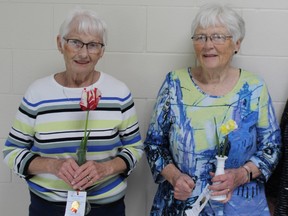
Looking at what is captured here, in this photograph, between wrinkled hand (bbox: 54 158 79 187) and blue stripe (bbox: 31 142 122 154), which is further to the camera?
→ blue stripe (bbox: 31 142 122 154)

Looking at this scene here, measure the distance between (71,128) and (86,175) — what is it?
0.21 meters

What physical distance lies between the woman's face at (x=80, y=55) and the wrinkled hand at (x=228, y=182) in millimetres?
650

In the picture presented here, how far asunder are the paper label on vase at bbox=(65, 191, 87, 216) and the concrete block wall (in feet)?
2.28

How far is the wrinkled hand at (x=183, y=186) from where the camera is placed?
5.35 ft

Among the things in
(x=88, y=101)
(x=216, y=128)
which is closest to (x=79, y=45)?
(x=88, y=101)

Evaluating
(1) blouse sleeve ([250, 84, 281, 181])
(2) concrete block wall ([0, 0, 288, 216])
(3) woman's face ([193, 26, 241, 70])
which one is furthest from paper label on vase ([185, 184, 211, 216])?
(2) concrete block wall ([0, 0, 288, 216])

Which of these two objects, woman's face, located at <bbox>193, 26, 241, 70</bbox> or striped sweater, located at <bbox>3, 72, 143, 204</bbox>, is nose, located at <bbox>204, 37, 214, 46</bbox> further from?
striped sweater, located at <bbox>3, 72, 143, 204</bbox>

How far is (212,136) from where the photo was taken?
168 cm

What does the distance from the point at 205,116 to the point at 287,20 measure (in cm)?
71

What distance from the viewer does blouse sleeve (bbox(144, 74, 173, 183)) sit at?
5.77 ft

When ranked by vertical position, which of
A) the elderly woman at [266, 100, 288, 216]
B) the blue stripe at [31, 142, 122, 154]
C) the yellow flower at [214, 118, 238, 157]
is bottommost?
the elderly woman at [266, 100, 288, 216]

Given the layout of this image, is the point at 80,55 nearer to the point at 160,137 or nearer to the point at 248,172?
the point at 160,137

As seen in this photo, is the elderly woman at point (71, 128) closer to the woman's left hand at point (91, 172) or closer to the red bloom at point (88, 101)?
the woman's left hand at point (91, 172)

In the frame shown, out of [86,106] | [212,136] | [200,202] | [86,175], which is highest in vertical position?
[86,106]
